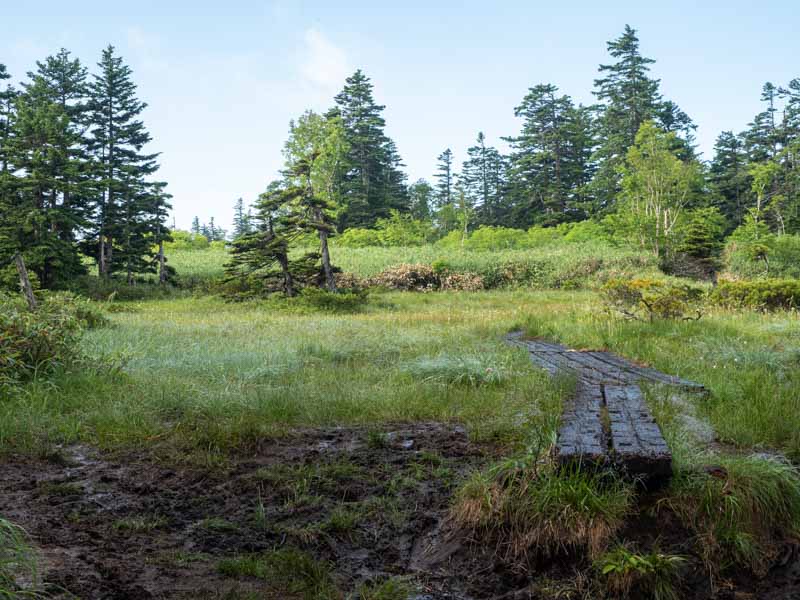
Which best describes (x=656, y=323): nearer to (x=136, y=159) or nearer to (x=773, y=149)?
(x=136, y=159)

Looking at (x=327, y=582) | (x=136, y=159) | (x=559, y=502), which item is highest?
(x=136, y=159)

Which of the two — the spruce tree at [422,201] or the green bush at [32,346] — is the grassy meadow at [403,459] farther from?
the spruce tree at [422,201]

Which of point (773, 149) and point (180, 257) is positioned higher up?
point (773, 149)

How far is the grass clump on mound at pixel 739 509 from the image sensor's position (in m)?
2.82

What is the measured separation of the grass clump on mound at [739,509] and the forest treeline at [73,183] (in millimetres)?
22250

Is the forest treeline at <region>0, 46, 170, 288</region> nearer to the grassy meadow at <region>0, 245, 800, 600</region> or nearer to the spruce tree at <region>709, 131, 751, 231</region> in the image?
the grassy meadow at <region>0, 245, 800, 600</region>

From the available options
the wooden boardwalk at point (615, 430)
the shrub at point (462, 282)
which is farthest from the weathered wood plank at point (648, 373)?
the shrub at point (462, 282)

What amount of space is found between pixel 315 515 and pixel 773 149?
56.9 metres

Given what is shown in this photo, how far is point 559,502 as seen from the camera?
9.55 feet

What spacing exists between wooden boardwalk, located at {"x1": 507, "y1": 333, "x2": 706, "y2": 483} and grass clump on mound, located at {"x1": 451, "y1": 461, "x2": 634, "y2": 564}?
11cm

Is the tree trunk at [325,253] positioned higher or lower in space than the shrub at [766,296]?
higher

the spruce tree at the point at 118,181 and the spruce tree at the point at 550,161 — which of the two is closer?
the spruce tree at the point at 118,181

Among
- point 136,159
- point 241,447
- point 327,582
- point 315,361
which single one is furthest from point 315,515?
point 136,159

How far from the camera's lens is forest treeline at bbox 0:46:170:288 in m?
21.7
